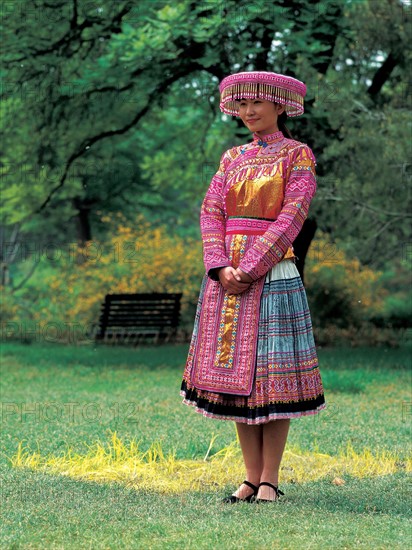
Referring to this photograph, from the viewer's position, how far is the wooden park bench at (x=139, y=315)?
14945 millimetres

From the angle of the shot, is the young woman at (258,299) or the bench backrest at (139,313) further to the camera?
the bench backrest at (139,313)

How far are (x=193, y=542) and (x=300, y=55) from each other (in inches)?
339

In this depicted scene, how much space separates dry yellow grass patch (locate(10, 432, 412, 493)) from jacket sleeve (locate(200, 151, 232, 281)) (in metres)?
1.43

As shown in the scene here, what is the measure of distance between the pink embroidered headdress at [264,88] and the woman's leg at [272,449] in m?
1.72

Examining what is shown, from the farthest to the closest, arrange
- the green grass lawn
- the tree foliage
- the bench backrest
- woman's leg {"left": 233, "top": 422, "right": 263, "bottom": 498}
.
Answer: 1. the bench backrest
2. the tree foliage
3. woman's leg {"left": 233, "top": 422, "right": 263, "bottom": 498}
4. the green grass lawn

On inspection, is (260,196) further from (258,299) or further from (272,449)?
(272,449)

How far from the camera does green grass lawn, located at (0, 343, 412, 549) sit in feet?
13.3

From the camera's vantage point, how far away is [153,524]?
168 inches

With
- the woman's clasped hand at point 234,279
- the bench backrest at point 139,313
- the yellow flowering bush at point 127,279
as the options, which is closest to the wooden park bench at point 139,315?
the bench backrest at point 139,313

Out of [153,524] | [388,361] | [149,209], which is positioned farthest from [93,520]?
[149,209]

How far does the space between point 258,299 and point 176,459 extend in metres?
1.96

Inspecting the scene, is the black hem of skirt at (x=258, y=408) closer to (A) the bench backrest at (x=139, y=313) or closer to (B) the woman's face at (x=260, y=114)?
(B) the woman's face at (x=260, y=114)

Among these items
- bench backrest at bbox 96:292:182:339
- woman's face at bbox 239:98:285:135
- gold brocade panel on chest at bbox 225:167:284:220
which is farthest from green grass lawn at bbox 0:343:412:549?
woman's face at bbox 239:98:285:135

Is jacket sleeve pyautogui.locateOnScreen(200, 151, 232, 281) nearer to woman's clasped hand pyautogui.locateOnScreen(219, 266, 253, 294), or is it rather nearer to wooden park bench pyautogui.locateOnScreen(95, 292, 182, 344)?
woman's clasped hand pyautogui.locateOnScreen(219, 266, 253, 294)
